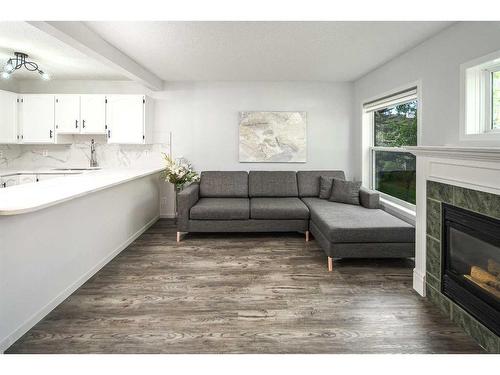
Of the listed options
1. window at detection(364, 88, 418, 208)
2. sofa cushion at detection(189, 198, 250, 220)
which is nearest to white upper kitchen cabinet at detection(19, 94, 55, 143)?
sofa cushion at detection(189, 198, 250, 220)

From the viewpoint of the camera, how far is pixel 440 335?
2.00 metres

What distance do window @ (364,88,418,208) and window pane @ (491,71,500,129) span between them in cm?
95

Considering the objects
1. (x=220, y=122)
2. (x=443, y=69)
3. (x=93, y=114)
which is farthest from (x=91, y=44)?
(x=443, y=69)

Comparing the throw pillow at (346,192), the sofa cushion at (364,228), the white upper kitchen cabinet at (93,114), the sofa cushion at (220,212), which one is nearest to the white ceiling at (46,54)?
the white upper kitchen cabinet at (93,114)

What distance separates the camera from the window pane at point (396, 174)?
3.77m

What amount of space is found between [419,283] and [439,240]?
0.44m

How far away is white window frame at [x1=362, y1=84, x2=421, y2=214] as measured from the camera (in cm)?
350

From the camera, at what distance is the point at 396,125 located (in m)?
4.05

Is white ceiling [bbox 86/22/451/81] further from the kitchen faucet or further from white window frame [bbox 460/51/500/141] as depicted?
the kitchen faucet
